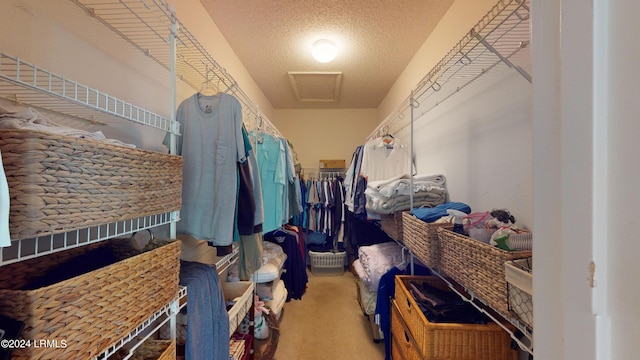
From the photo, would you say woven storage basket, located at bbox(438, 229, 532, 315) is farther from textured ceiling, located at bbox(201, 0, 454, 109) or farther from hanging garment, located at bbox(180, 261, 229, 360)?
textured ceiling, located at bbox(201, 0, 454, 109)

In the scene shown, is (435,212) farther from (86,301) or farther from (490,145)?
(86,301)

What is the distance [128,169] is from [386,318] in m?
1.71

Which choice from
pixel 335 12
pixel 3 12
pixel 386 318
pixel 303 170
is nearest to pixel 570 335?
pixel 3 12

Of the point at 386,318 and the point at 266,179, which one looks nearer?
the point at 386,318

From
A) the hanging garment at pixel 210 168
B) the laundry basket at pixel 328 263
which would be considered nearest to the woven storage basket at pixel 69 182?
the hanging garment at pixel 210 168

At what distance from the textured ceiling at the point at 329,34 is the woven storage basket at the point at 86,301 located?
1751 millimetres

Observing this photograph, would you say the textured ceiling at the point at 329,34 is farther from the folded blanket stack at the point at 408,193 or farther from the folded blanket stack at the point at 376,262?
the folded blanket stack at the point at 376,262

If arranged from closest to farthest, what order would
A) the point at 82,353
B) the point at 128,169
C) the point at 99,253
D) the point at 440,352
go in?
the point at 82,353
the point at 128,169
the point at 99,253
the point at 440,352

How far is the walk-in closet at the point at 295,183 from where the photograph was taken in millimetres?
242

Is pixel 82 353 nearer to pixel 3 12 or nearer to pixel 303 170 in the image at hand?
pixel 3 12

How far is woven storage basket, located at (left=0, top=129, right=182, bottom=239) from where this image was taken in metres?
0.44

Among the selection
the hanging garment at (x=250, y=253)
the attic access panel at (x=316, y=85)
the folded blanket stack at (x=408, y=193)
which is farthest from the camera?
the attic access panel at (x=316, y=85)

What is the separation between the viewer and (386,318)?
1655 millimetres

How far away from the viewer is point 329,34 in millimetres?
2033
